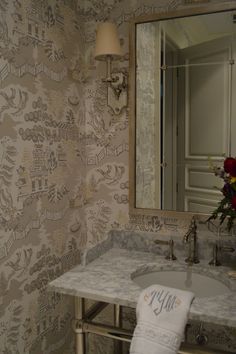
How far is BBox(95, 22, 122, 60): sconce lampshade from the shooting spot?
149cm

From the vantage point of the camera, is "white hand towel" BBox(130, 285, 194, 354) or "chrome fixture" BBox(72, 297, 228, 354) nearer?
"white hand towel" BBox(130, 285, 194, 354)

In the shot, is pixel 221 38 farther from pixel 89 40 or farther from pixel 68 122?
pixel 68 122

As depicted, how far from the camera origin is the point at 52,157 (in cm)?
153

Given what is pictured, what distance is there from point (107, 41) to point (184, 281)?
107 centimetres

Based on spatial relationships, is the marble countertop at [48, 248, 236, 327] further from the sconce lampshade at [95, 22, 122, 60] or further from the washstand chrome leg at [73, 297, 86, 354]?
the sconce lampshade at [95, 22, 122, 60]

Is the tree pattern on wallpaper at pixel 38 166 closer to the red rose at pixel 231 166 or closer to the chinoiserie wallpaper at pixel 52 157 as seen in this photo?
the chinoiserie wallpaper at pixel 52 157

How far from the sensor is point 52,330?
61.2 inches

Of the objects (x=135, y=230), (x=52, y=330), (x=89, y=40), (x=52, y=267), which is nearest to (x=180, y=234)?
(x=135, y=230)

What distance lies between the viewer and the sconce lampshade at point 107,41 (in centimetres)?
149

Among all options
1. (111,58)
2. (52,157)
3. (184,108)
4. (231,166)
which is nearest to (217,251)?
(231,166)

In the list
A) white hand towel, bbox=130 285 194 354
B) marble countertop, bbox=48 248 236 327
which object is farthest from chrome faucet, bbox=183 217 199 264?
white hand towel, bbox=130 285 194 354

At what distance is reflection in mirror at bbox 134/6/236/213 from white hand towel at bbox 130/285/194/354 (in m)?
0.55

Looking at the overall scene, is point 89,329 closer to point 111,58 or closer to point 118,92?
point 118,92

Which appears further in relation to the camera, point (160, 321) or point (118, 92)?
point (118, 92)
